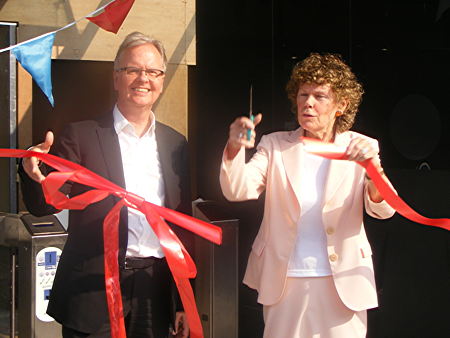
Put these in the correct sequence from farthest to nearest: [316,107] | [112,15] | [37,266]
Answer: [112,15] → [37,266] → [316,107]

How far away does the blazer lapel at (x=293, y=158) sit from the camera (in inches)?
113

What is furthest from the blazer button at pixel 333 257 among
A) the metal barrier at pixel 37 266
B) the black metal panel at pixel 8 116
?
the black metal panel at pixel 8 116

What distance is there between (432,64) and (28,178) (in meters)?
2.72

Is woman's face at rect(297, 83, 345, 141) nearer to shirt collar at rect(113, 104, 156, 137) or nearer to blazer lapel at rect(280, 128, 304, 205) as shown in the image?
blazer lapel at rect(280, 128, 304, 205)

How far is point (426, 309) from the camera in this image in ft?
14.5

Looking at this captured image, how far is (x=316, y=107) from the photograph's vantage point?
2900 millimetres

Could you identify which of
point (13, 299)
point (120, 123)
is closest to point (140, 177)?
point (120, 123)

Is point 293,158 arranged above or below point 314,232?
above

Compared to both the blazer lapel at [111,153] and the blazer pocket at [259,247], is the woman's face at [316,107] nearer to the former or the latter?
the blazer pocket at [259,247]

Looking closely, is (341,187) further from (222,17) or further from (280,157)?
(222,17)

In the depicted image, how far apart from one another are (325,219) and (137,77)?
1.07 meters

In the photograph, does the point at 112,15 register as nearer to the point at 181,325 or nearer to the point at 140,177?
the point at 140,177

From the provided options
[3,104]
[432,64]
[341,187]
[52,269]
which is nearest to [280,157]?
[341,187]

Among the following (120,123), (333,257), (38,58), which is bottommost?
(333,257)
